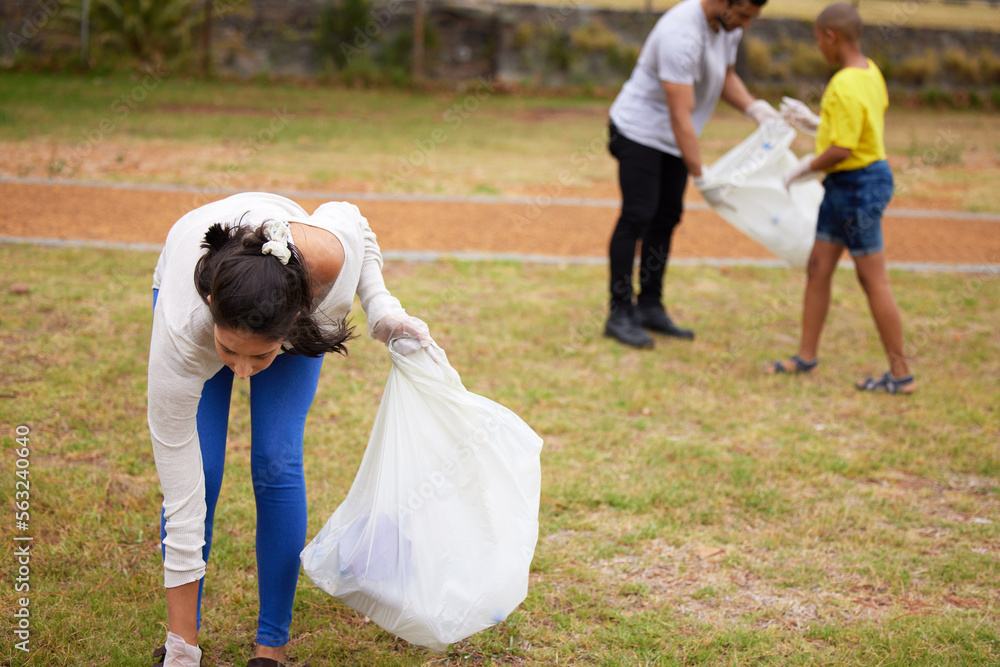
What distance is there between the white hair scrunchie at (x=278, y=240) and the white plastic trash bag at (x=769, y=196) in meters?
3.16

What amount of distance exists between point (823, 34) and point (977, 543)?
2317mm

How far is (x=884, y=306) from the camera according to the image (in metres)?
4.14

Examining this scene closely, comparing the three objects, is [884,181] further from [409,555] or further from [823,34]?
[409,555]

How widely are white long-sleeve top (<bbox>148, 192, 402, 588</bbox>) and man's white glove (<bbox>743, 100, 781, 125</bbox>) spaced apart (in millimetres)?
3181

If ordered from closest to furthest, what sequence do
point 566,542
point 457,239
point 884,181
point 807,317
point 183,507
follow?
point 183,507 < point 566,542 < point 884,181 < point 807,317 < point 457,239

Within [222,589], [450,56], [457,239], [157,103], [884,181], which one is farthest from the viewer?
[450,56]

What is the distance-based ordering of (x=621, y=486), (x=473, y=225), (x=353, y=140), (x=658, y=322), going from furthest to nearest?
1. (x=353, y=140)
2. (x=473, y=225)
3. (x=658, y=322)
4. (x=621, y=486)

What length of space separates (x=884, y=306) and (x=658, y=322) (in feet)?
4.03

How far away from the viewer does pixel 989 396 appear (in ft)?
13.8

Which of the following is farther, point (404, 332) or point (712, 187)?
point (712, 187)

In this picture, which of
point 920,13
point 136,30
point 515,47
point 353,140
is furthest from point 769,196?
point 920,13

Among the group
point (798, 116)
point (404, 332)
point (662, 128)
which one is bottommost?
point (404, 332)

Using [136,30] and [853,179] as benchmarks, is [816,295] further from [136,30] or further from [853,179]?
[136,30]

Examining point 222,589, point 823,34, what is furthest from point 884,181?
point 222,589
